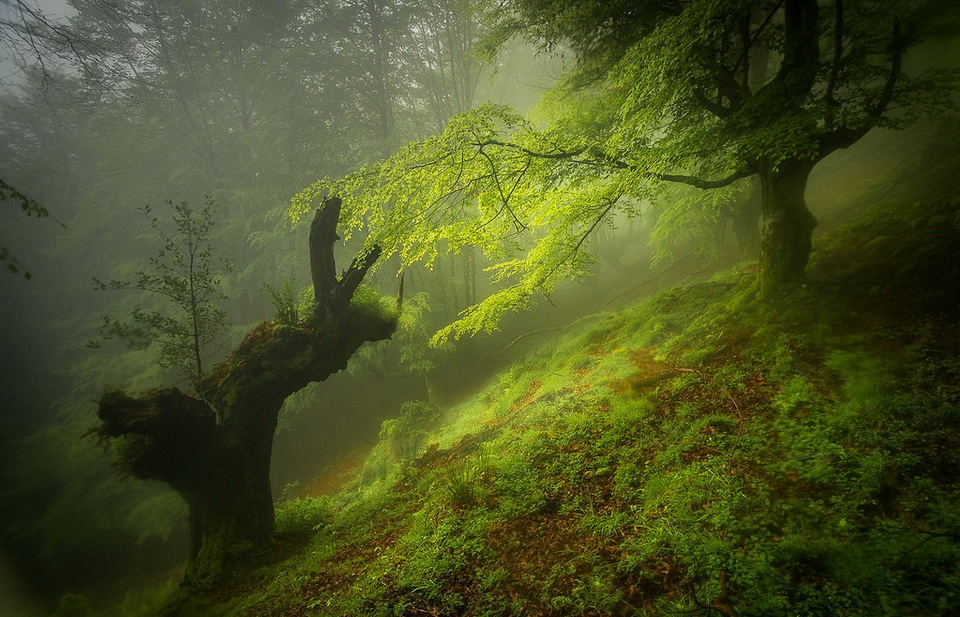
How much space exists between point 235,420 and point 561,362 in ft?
23.3

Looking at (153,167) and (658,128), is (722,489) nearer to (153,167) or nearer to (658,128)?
(658,128)

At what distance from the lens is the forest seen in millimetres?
2779

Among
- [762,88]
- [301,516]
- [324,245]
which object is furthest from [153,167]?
[762,88]

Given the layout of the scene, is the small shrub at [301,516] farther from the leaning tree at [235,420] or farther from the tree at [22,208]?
the tree at [22,208]

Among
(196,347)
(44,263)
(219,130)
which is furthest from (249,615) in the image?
Result: (44,263)

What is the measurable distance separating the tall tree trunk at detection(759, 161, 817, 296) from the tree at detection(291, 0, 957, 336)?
2cm

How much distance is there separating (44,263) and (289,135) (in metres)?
16.8

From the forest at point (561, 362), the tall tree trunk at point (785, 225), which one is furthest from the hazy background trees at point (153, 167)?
the tall tree trunk at point (785, 225)

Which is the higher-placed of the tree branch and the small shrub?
the tree branch

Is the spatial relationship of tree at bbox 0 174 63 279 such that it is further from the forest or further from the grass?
the grass

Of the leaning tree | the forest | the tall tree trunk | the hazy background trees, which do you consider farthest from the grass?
the hazy background trees

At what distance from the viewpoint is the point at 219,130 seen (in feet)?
58.9

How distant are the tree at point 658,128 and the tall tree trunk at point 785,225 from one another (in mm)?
19

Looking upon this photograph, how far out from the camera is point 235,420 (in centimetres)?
600
